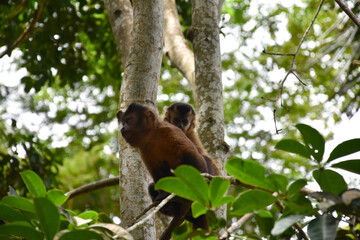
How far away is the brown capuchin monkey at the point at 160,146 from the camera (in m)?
3.86

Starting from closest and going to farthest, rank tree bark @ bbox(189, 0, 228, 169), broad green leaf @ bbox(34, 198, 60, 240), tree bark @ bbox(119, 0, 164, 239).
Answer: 1. broad green leaf @ bbox(34, 198, 60, 240)
2. tree bark @ bbox(119, 0, 164, 239)
3. tree bark @ bbox(189, 0, 228, 169)

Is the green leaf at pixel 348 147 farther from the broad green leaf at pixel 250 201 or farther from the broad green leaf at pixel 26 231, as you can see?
the broad green leaf at pixel 26 231

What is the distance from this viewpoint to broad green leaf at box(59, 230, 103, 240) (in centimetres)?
172

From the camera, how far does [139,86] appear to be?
12.3 ft

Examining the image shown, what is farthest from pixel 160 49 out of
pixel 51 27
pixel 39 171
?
pixel 39 171

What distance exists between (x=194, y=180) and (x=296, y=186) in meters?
0.48

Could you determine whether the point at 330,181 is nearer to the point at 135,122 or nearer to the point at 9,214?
the point at 9,214

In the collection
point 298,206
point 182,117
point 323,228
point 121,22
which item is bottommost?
point 323,228

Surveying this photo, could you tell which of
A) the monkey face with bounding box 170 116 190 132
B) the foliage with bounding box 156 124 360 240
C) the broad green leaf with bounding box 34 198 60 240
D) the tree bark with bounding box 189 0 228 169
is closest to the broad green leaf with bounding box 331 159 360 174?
the foliage with bounding box 156 124 360 240

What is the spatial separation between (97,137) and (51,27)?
575 cm

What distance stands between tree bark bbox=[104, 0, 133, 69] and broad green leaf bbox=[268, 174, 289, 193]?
3456 millimetres

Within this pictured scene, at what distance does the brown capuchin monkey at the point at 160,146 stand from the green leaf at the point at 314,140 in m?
1.93

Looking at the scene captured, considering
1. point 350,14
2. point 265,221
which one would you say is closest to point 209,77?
point 350,14

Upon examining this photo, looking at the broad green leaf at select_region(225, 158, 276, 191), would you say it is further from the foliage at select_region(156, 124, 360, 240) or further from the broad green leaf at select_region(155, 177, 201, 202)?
the broad green leaf at select_region(155, 177, 201, 202)
